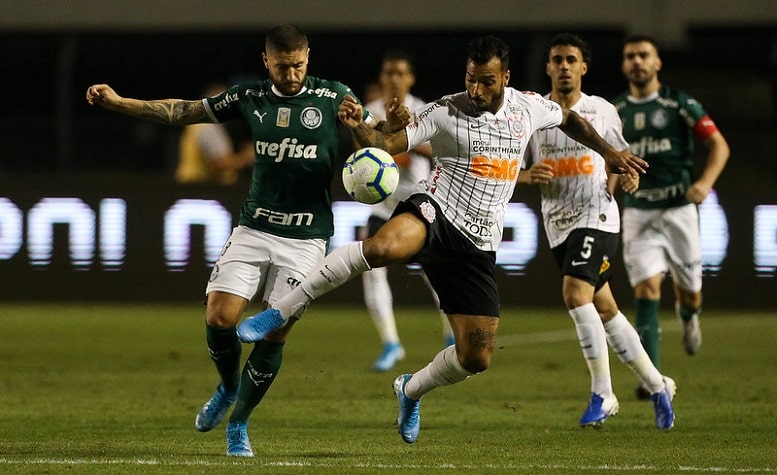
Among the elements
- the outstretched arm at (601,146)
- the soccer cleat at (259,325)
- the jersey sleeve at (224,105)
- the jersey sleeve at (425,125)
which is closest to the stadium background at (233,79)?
the outstretched arm at (601,146)

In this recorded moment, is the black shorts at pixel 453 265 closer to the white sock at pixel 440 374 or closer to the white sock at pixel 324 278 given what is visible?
the white sock at pixel 440 374

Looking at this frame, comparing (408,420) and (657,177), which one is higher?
(657,177)

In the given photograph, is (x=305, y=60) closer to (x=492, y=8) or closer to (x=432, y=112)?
(x=432, y=112)

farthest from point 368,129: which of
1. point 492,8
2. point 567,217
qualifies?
point 492,8

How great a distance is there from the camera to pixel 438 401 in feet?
33.0

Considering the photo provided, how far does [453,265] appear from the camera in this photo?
7.37m

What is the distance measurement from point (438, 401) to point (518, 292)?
7183 mm

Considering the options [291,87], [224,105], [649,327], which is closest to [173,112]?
[224,105]

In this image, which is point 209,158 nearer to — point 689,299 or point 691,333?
point 691,333

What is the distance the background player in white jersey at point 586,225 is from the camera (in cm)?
860

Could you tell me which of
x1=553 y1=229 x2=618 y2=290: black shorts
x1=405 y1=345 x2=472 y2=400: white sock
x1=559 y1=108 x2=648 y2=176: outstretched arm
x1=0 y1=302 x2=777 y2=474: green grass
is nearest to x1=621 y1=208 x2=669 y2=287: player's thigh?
x1=0 y1=302 x2=777 y2=474: green grass

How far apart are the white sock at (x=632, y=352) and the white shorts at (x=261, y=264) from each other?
7.39ft

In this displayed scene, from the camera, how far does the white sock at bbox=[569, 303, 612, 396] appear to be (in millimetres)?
8578

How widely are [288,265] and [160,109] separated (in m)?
1.06
